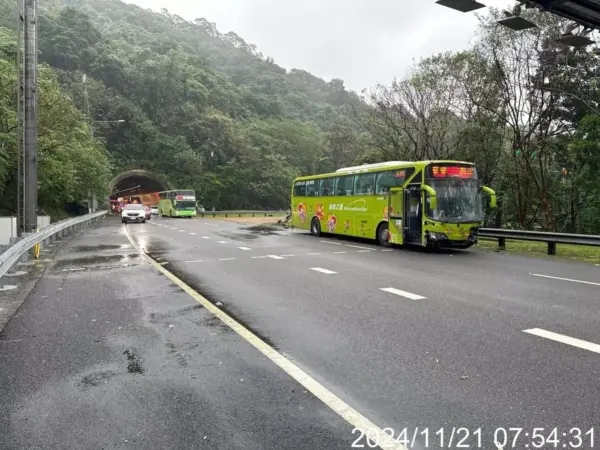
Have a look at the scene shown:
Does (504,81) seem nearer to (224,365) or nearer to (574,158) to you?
(574,158)

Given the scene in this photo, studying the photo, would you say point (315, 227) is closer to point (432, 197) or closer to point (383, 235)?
point (383, 235)

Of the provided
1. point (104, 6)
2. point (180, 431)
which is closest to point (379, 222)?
point (180, 431)

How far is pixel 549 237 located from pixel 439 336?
39.3 ft

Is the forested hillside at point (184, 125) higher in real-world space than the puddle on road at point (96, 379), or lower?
higher

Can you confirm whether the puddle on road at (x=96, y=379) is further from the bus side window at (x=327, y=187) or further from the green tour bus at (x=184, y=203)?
the green tour bus at (x=184, y=203)

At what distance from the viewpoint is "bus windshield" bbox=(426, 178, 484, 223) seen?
1619 centimetres

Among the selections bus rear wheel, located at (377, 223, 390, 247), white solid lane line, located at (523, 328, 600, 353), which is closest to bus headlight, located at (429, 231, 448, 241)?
bus rear wheel, located at (377, 223, 390, 247)

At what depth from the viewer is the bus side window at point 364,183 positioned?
19.6m

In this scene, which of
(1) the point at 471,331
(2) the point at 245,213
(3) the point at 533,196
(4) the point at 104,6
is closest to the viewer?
(1) the point at 471,331

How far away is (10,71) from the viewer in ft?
Result: 82.3

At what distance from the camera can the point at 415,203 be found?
1692 centimetres

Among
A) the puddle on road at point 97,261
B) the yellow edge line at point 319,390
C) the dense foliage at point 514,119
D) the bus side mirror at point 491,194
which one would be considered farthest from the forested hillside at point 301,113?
the yellow edge line at point 319,390

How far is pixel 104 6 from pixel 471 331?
482 feet

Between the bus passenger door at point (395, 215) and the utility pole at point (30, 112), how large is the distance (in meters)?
11.8
